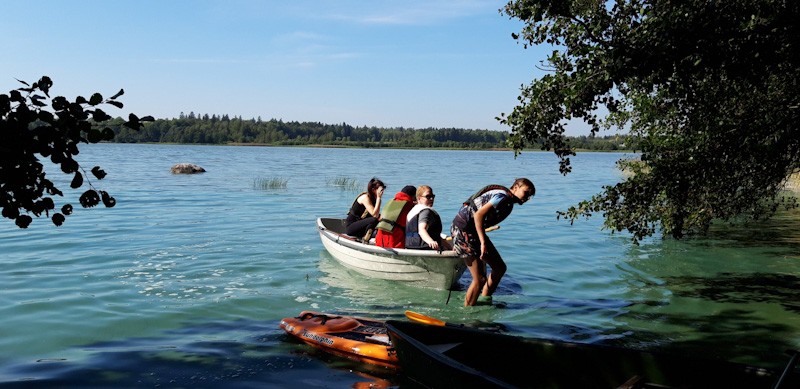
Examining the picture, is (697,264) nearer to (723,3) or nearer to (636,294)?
(636,294)

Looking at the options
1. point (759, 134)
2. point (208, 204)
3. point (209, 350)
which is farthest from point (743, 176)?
point (208, 204)

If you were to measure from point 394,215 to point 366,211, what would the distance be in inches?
83.6

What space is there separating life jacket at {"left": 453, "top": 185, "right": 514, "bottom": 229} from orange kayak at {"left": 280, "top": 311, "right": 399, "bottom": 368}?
2121mm

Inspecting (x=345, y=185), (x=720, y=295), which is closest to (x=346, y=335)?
(x=720, y=295)

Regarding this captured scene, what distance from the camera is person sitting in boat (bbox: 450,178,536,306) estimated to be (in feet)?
29.9

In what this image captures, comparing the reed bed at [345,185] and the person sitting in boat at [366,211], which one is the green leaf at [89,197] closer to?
the person sitting in boat at [366,211]

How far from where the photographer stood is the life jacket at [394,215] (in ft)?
39.2

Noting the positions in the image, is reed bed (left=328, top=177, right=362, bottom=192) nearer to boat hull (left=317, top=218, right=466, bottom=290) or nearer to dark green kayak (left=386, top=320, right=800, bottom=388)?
boat hull (left=317, top=218, right=466, bottom=290)

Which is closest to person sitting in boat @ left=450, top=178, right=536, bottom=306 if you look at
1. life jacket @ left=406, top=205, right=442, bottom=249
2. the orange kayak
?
life jacket @ left=406, top=205, right=442, bottom=249

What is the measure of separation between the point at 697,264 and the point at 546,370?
10218mm

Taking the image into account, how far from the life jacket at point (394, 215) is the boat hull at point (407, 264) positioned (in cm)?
46

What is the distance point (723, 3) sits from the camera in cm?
791

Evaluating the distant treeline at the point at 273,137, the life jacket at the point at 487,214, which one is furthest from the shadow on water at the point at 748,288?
the distant treeline at the point at 273,137

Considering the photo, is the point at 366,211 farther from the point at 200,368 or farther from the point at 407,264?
the point at 200,368
